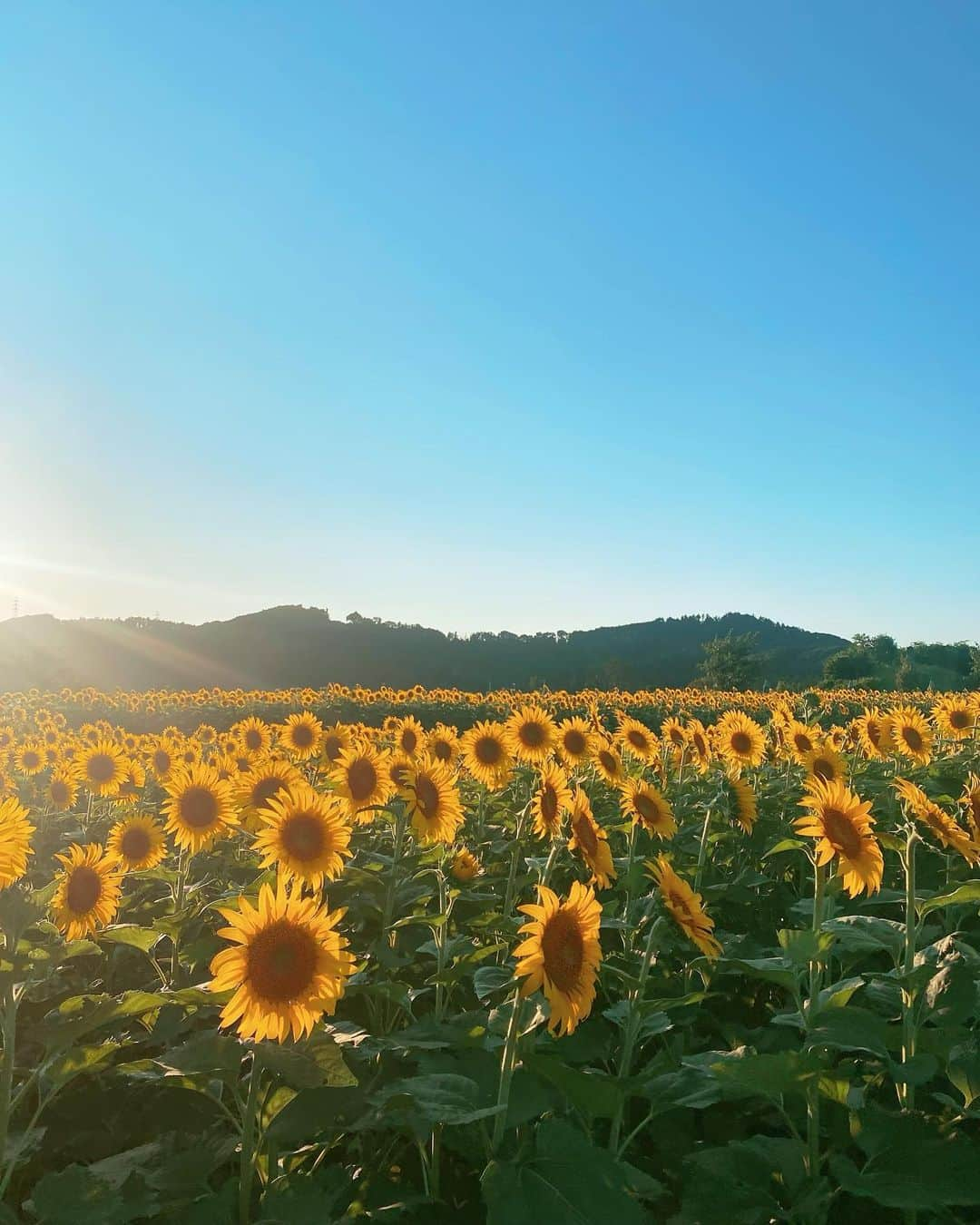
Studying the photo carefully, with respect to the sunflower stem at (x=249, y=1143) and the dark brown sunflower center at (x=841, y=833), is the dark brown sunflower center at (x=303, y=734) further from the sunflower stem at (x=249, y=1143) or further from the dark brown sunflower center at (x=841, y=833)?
the sunflower stem at (x=249, y=1143)

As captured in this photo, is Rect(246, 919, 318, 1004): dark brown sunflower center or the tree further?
the tree

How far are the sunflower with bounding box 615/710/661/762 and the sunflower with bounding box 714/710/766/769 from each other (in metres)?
0.64

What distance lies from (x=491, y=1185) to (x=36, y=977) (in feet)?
7.07

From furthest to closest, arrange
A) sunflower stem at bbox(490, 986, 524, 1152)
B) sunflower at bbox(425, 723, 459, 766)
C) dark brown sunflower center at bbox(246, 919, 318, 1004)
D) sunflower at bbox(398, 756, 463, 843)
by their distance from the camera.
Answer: sunflower at bbox(425, 723, 459, 766), sunflower at bbox(398, 756, 463, 843), dark brown sunflower center at bbox(246, 919, 318, 1004), sunflower stem at bbox(490, 986, 524, 1152)

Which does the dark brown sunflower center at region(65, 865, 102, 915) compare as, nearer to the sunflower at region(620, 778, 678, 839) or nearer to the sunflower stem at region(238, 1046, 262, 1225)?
the sunflower stem at region(238, 1046, 262, 1225)

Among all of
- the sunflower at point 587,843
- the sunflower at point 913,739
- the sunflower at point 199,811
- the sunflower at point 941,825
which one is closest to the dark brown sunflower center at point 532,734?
the sunflower at point 199,811

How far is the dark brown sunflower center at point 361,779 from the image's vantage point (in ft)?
16.8

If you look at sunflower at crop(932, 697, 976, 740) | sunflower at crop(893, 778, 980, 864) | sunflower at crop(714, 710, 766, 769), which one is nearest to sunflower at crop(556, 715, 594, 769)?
sunflower at crop(714, 710, 766, 769)

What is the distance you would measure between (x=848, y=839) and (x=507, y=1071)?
2009 mm

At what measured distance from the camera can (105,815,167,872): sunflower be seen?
18.1ft

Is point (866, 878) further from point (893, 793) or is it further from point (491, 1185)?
point (893, 793)

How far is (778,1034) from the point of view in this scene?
3498mm

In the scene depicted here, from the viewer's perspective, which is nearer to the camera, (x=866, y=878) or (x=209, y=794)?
(x=866, y=878)

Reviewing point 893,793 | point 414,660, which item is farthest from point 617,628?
point 893,793
